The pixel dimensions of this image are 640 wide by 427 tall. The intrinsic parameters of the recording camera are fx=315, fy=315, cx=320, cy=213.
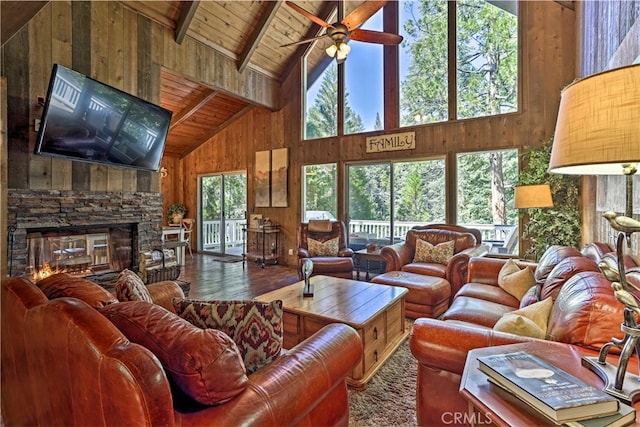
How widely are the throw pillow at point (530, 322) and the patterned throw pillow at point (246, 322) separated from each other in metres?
1.12

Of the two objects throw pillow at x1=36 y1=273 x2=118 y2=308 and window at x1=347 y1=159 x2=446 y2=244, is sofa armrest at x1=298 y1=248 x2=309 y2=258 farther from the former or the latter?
throw pillow at x1=36 y1=273 x2=118 y2=308

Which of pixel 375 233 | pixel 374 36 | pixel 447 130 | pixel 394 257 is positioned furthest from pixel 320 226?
pixel 374 36

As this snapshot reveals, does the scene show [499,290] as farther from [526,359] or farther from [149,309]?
[149,309]

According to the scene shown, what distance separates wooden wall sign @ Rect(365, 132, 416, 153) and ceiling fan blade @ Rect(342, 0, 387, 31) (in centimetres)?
227

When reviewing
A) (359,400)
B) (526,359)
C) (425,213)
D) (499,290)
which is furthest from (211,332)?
(425,213)

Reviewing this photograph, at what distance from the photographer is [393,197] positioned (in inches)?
213

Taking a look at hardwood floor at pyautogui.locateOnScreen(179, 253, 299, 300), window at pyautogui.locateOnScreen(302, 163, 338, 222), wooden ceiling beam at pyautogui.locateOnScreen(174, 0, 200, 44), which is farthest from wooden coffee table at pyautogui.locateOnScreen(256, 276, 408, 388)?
wooden ceiling beam at pyautogui.locateOnScreen(174, 0, 200, 44)

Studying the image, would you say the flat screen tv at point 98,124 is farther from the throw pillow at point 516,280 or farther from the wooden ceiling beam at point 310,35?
the throw pillow at point 516,280

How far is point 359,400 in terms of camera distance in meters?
2.00

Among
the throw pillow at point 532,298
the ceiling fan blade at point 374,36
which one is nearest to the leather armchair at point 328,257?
the throw pillow at point 532,298

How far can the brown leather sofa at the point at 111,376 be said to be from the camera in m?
0.84

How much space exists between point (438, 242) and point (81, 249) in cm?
474

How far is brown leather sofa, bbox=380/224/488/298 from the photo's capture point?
3.60m

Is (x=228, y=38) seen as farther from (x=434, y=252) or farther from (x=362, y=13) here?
(x=434, y=252)
